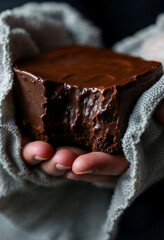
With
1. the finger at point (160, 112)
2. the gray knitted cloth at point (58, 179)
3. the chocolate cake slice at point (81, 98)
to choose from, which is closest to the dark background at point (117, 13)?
the gray knitted cloth at point (58, 179)

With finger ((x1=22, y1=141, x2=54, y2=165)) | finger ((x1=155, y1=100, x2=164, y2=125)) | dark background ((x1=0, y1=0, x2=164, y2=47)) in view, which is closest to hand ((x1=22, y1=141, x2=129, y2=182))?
finger ((x1=22, y1=141, x2=54, y2=165))

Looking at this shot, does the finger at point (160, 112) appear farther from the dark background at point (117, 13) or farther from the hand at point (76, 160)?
the dark background at point (117, 13)

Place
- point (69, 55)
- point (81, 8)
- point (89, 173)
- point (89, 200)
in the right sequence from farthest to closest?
point (81, 8)
point (89, 200)
point (69, 55)
point (89, 173)

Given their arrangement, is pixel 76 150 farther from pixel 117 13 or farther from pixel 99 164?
pixel 117 13

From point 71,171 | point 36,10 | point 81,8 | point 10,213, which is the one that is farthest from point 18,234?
point 81,8

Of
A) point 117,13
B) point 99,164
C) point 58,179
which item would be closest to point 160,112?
point 99,164

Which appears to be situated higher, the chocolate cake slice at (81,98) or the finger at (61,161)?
the chocolate cake slice at (81,98)

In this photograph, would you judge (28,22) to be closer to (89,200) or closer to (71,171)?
(71,171)
